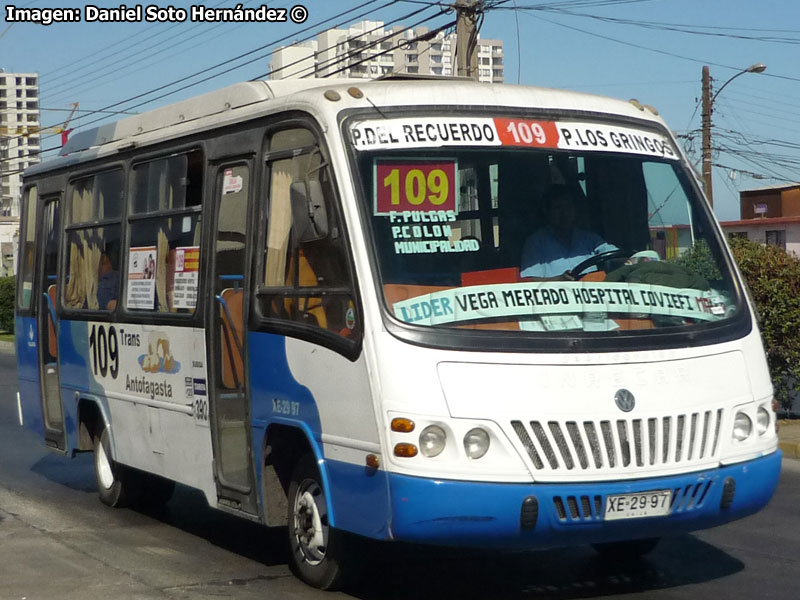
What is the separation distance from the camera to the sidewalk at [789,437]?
1194 cm

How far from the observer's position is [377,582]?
23.2 ft

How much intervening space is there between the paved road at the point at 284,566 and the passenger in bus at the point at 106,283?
1.57 metres

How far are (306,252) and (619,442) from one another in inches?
74.8

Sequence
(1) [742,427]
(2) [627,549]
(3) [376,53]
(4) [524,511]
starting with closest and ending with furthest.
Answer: (4) [524,511] < (1) [742,427] < (2) [627,549] < (3) [376,53]

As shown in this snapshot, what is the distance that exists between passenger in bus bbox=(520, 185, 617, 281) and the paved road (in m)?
1.69

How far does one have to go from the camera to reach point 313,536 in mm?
6809

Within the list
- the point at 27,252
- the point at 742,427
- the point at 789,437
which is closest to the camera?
the point at 742,427

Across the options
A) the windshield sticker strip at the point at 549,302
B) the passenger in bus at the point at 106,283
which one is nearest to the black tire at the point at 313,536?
the windshield sticker strip at the point at 549,302

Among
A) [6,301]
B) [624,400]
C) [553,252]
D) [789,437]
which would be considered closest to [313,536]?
[624,400]

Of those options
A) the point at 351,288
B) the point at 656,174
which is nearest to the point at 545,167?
the point at 656,174

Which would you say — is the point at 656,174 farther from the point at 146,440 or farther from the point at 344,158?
the point at 146,440

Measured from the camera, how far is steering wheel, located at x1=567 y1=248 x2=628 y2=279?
254 inches

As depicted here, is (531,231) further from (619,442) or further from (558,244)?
(619,442)

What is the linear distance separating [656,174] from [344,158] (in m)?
1.79
